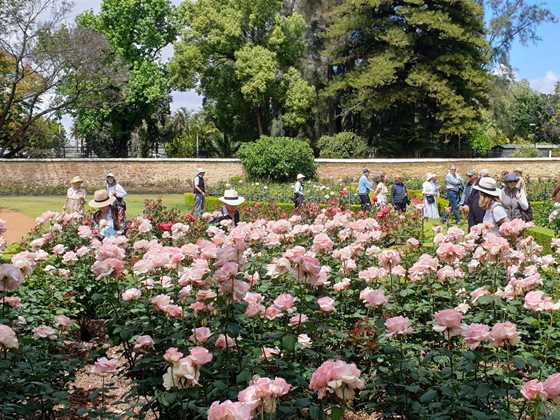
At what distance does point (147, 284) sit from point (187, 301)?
0.45m

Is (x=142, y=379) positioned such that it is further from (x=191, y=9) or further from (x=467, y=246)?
(x=191, y=9)

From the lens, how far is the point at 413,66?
28078 mm

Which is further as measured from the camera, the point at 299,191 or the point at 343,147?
the point at 343,147

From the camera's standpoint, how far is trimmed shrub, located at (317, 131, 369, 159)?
28.3 metres

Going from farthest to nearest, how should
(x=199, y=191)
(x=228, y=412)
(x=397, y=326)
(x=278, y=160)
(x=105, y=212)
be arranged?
(x=278, y=160)
(x=199, y=191)
(x=105, y=212)
(x=397, y=326)
(x=228, y=412)

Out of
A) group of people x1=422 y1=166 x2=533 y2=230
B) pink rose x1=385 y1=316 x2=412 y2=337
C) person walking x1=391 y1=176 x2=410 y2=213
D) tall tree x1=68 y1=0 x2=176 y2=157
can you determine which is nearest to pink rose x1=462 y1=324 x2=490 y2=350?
pink rose x1=385 y1=316 x2=412 y2=337

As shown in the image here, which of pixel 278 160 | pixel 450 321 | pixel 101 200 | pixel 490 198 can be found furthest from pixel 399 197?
pixel 450 321

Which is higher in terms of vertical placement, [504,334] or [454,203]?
[504,334]

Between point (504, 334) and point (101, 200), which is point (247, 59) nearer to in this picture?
point (101, 200)

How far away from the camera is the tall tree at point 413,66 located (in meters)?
27.1

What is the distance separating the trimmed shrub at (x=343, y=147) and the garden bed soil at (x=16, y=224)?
1424 cm

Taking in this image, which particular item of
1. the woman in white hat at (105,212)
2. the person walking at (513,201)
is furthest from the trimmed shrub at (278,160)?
the person walking at (513,201)

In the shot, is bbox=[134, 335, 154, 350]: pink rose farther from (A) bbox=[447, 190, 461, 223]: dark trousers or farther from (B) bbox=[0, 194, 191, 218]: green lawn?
(B) bbox=[0, 194, 191, 218]: green lawn

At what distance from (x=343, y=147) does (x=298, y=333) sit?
84.4 ft
